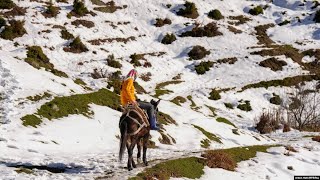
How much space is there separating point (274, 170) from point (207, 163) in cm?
319

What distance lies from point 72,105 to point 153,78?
3194 centimetres

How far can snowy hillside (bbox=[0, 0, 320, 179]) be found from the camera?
Answer: 1730cm

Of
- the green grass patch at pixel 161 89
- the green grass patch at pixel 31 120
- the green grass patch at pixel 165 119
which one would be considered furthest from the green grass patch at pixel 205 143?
the green grass patch at pixel 161 89

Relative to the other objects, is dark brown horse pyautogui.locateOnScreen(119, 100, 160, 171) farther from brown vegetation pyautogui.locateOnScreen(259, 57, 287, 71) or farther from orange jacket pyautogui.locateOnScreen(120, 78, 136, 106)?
brown vegetation pyautogui.locateOnScreen(259, 57, 287, 71)

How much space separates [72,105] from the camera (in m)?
22.5

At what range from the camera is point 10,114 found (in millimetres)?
18859

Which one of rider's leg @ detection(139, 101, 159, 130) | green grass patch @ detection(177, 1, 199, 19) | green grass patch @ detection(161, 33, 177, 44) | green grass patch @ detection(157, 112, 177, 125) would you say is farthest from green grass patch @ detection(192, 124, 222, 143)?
green grass patch @ detection(177, 1, 199, 19)

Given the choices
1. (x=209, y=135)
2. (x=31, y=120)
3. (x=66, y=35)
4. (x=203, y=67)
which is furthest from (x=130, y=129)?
(x=203, y=67)

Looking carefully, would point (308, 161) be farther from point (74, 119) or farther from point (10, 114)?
point (10, 114)

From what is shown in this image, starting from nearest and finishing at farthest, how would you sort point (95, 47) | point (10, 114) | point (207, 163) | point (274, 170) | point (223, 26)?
point (207, 163), point (274, 170), point (10, 114), point (95, 47), point (223, 26)

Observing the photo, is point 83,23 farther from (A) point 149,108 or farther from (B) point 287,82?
(A) point 149,108

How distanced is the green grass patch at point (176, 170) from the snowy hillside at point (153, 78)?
0.31 metres

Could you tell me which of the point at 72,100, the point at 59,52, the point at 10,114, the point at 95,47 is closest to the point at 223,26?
the point at 95,47

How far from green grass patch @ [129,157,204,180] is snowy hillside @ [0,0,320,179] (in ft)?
1.01
